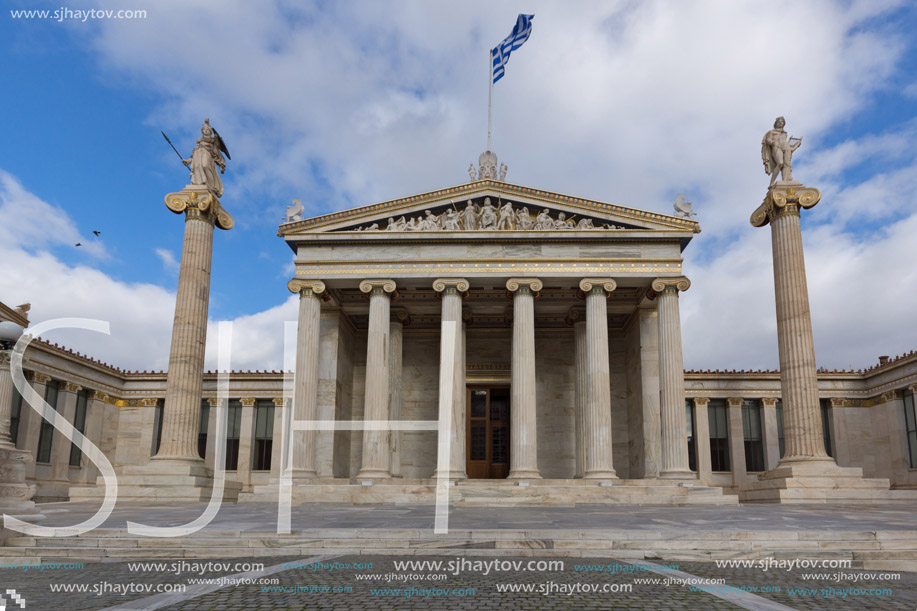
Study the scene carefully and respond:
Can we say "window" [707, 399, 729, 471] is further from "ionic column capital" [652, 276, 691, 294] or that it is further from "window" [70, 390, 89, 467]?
"window" [70, 390, 89, 467]

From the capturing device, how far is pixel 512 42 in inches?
1442

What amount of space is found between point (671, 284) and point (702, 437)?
12899mm

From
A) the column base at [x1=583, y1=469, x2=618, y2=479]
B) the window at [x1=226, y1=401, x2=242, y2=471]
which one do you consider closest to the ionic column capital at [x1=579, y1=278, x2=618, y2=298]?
the column base at [x1=583, y1=469, x2=618, y2=479]

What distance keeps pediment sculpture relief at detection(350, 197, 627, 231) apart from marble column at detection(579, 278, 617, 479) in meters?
2.94

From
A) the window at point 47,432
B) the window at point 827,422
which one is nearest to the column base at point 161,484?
the window at point 47,432

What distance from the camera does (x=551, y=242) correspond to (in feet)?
106

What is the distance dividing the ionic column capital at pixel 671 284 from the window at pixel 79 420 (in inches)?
1203

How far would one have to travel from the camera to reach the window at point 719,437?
4047 cm

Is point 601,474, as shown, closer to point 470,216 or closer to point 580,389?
point 580,389

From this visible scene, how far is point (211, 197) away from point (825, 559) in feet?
83.4

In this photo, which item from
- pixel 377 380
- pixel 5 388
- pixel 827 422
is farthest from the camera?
pixel 827 422

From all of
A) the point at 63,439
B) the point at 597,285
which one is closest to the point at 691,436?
the point at 597,285

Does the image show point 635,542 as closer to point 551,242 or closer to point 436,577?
point 436,577

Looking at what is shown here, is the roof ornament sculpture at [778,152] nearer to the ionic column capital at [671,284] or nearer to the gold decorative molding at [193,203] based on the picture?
the ionic column capital at [671,284]
